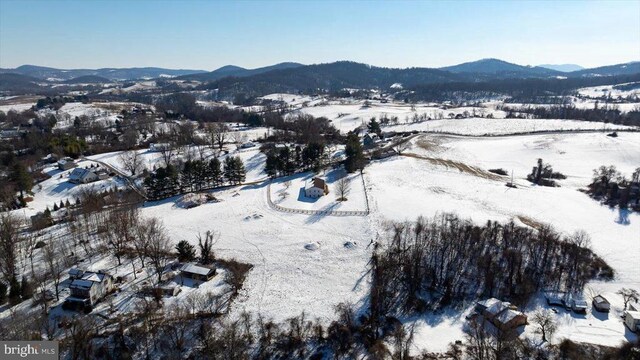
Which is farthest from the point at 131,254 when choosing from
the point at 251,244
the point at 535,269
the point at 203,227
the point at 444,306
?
the point at 535,269

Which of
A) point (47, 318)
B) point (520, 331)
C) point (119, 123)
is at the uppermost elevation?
point (119, 123)

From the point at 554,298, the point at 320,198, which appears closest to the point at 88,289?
the point at 320,198

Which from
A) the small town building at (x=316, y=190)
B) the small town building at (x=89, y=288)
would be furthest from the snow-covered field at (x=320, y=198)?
the small town building at (x=89, y=288)

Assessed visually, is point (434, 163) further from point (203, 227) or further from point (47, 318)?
point (47, 318)

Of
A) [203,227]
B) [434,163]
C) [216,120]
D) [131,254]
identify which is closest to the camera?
[131,254]

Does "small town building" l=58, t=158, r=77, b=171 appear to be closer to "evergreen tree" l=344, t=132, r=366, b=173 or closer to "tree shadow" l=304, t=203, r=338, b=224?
"evergreen tree" l=344, t=132, r=366, b=173
